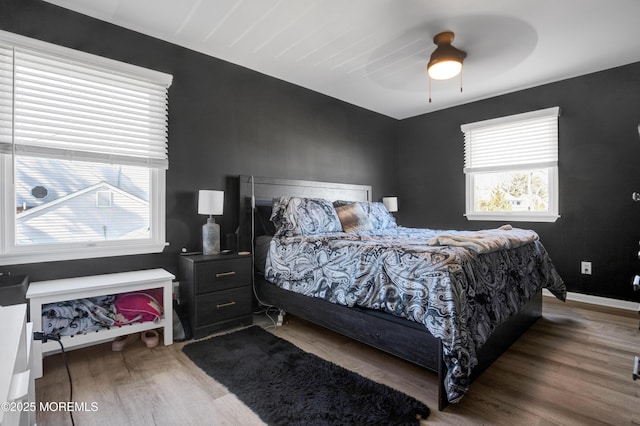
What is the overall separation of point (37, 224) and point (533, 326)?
4.02 metres

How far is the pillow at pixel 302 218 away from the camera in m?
2.93

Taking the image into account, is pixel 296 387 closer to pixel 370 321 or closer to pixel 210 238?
pixel 370 321

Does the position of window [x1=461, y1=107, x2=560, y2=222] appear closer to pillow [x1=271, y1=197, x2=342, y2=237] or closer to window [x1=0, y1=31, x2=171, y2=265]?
pillow [x1=271, y1=197, x2=342, y2=237]

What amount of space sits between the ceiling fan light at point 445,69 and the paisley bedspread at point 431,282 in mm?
1687

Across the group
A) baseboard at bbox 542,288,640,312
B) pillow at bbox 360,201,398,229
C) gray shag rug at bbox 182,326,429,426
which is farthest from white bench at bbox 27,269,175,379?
baseboard at bbox 542,288,640,312

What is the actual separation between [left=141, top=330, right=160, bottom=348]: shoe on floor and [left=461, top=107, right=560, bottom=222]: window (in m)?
3.96

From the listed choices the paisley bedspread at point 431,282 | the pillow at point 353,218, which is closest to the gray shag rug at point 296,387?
the paisley bedspread at point 431,282

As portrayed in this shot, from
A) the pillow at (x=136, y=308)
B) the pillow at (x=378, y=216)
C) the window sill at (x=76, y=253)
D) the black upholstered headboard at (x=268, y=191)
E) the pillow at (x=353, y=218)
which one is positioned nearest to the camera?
the window sill at (x=76, y=253)

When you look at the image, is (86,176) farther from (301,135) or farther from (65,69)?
(301,135)

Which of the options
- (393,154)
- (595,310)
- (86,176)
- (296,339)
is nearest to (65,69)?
(86,176)

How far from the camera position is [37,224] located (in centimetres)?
228

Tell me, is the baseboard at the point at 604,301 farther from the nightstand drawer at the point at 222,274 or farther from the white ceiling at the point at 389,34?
the nightstand drawer at the point at 222,274

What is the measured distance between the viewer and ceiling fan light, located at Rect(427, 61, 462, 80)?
2.85m

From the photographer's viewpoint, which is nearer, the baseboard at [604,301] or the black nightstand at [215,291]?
the black nightstand at [215,291]
